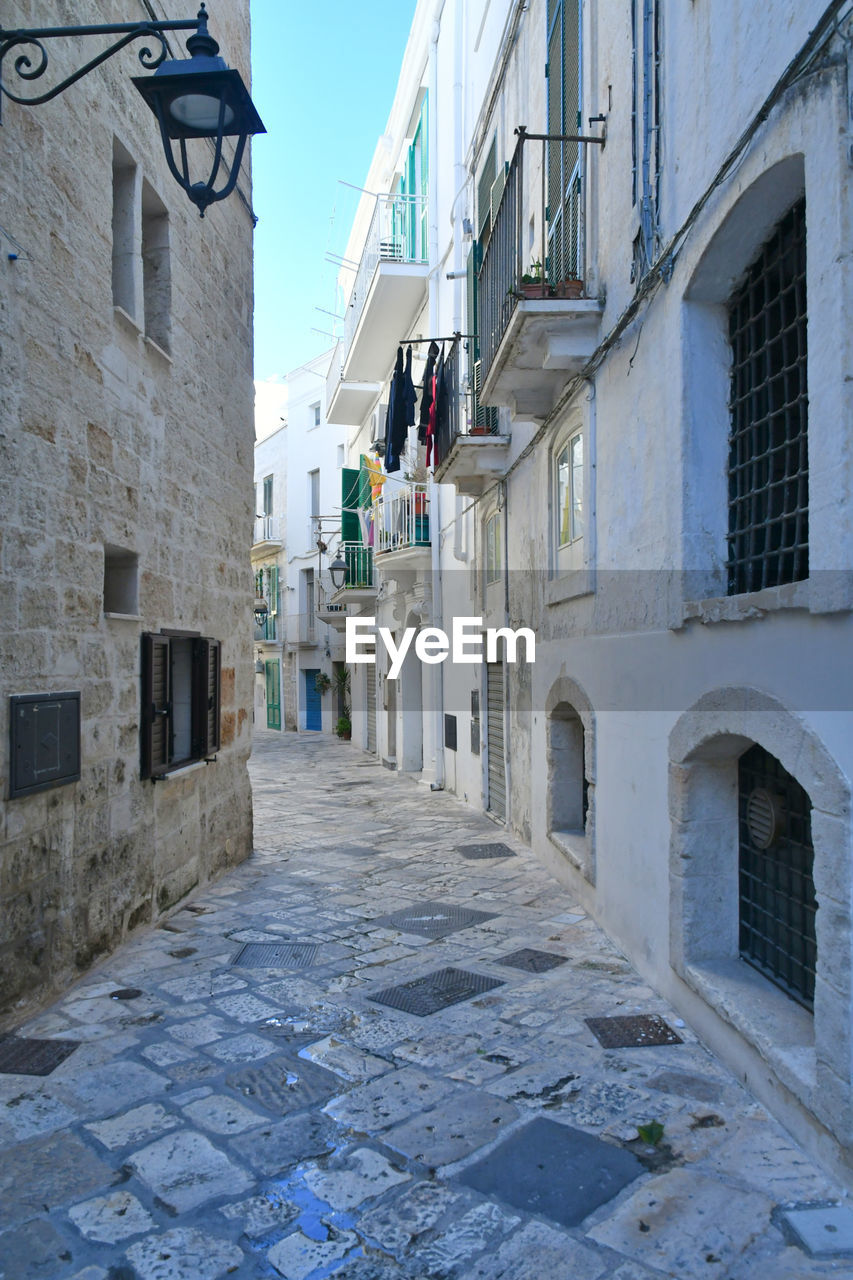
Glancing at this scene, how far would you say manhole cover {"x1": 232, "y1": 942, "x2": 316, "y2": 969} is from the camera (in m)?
5.41

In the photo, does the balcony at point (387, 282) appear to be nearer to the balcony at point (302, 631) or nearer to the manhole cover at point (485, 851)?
the manhole cover at point (485, 851)

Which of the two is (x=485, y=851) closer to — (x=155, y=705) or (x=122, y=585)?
(x=155, y=705)

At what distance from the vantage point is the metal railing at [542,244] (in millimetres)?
6410

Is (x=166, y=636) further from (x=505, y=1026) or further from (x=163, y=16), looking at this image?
(x=163, y=16)

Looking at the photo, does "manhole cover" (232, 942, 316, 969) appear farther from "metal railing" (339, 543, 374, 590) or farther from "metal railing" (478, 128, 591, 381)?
"metal railing" (339, 543, 374, 590)

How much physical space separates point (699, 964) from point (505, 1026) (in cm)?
95

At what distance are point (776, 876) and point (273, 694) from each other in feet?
89.0

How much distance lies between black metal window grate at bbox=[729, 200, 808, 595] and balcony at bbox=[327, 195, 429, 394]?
10452 mm

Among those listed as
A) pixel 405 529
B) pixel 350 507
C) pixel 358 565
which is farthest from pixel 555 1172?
pixel 350 507

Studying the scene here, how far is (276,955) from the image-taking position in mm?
5598

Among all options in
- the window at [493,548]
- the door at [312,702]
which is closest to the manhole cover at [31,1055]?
the window at [493,548]

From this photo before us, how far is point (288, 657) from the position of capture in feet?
94.8

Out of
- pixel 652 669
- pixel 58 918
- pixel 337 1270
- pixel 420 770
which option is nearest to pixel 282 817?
pixel 420 770

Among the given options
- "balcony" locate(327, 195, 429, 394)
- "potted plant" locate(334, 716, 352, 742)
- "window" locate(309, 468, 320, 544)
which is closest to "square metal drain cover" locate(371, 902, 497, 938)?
"balcony" locate(327, 195, 429, 394)
